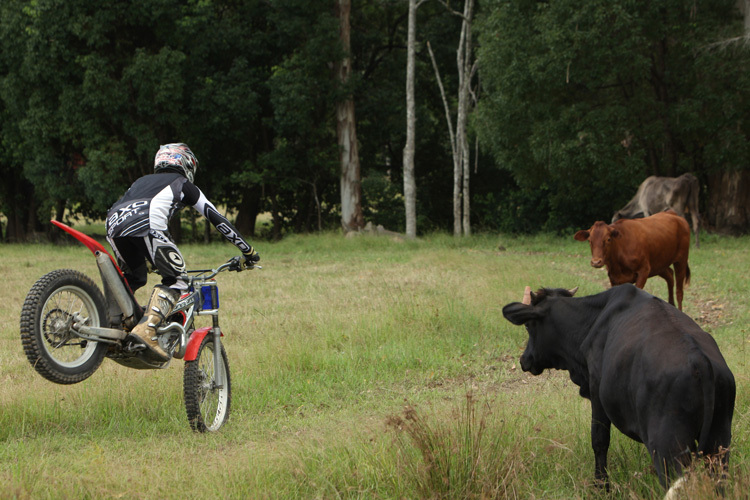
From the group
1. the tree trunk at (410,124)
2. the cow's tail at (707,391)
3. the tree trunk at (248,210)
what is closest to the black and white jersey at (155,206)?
the cow's tail at (707,391)

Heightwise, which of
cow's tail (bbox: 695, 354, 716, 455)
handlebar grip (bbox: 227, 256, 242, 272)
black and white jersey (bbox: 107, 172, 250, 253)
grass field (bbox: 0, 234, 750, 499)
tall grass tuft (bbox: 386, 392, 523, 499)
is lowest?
grass field (bbox: 0, 234, 750, 499)

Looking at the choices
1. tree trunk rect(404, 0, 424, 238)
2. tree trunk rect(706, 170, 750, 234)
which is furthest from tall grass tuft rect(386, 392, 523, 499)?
tree trunk rect(706, 170, 750, 234)

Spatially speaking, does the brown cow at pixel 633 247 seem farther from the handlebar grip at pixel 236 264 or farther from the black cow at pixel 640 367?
the handlebar grip at pixel 236 264

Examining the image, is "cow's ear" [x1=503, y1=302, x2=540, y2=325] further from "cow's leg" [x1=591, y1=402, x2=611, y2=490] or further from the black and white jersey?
the black and white jersey

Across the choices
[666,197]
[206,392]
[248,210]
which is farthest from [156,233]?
[248,210]

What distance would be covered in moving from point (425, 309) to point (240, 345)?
2.70 metres

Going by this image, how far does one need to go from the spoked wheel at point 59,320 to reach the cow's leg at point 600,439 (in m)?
3.56

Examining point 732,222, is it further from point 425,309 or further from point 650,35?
point 425,309

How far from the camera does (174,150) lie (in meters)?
6.23

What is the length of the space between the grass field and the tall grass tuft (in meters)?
0.01

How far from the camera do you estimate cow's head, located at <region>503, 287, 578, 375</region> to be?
192 inches

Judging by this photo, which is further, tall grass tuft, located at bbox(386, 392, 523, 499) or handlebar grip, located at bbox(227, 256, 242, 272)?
handlebar grip, located at bbox(227, 256, 242, 272)

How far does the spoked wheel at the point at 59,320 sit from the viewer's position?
5.11 metres

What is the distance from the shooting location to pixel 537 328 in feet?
16.3
